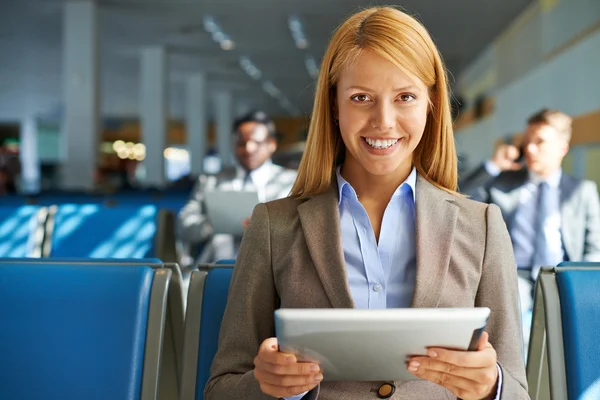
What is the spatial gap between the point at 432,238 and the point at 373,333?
40 cm

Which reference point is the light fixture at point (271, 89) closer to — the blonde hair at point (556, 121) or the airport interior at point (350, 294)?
the blonde hair at point (556, 121)

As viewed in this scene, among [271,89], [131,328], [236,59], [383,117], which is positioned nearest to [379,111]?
[383,117]

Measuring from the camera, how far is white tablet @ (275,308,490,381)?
44.5 inches

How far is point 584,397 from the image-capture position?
1.67 metres

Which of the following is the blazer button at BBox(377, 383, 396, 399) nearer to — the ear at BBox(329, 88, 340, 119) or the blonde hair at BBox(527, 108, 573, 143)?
the ear at BBox(329, 88, 340, 119)

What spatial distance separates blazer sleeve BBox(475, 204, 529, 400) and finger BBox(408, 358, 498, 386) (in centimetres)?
15

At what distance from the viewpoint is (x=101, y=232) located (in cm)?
425

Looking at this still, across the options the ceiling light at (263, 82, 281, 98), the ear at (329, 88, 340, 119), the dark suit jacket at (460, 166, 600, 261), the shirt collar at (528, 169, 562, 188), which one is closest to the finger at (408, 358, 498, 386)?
the ear at (329, 88, 340, 119)

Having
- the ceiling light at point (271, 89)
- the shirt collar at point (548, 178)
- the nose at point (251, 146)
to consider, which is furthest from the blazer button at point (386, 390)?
the ceiling light at point (271, 89)

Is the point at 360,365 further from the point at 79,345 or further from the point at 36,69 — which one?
the point at 36,69

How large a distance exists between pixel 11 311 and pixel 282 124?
126 ft

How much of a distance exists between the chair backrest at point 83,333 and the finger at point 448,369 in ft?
2.42

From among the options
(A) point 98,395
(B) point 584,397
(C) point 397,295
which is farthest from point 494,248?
(A) point 98,395

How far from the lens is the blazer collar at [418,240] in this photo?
143cm
